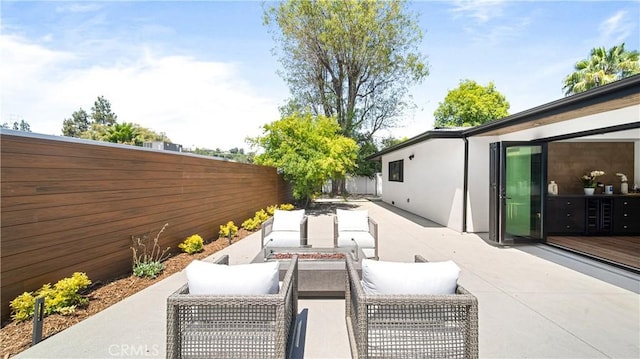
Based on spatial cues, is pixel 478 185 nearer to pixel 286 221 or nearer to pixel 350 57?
pixel 286 221

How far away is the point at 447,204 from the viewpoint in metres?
9.00

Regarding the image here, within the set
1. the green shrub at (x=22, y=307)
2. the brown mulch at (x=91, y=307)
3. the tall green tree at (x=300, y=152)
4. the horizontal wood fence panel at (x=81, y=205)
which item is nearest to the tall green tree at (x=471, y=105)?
the tall green tree at (x=300, y=152)

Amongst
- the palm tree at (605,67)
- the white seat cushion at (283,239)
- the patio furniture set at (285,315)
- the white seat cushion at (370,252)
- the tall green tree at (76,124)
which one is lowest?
the white seat cushion at (370,252)

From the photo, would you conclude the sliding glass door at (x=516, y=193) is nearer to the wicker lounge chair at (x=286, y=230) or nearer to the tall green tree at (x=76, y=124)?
the wicker lounge chair at (x=286, y=230)

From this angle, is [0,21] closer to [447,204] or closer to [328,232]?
[328,232]

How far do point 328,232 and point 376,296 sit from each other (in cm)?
641

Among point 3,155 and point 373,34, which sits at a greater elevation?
point 373,34

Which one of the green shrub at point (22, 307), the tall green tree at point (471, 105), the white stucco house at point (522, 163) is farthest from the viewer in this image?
the tall green tree at point (471, 105)

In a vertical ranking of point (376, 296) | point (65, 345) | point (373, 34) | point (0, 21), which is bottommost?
point (65, 345)

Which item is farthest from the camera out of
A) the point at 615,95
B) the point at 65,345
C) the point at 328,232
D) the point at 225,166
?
the point at 328,232

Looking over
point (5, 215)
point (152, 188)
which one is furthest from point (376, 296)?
point (152, 188)

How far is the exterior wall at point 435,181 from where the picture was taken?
845 centimetres

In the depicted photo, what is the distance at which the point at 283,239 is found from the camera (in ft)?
18.5

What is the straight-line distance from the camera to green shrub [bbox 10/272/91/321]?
279cm
